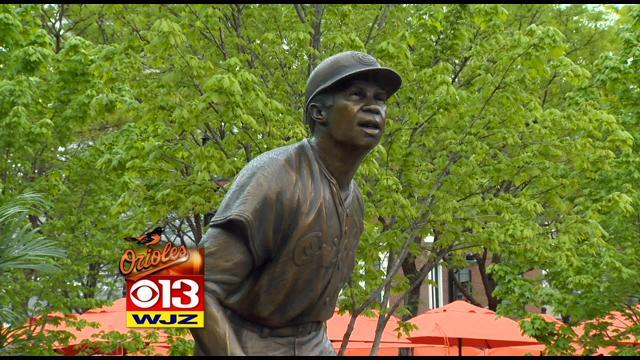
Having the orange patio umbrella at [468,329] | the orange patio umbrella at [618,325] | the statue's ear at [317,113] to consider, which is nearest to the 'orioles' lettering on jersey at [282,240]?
the statue's ear at [317,113]

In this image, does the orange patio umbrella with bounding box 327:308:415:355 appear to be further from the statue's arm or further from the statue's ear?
the statue's arm

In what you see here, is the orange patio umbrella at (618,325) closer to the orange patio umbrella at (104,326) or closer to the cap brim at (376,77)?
the orange patio umbrella at (104,326)

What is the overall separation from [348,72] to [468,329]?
1397cm

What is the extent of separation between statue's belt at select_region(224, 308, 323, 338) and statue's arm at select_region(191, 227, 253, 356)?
10 cm

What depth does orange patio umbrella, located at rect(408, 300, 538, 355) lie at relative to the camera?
1614 centimetres

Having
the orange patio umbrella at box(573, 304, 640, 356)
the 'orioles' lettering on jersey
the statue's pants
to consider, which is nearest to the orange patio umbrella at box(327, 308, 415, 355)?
the orange patio umbrella at box(573, 304, 640, 356)

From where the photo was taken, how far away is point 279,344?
3.15 m

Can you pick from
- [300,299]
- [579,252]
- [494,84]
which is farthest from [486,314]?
[300,299]

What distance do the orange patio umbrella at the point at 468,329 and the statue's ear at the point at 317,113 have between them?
1297 cm

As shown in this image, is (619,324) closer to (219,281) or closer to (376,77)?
(376,77)

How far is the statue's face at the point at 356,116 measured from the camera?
317 centimetres

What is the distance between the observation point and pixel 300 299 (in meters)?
3.13

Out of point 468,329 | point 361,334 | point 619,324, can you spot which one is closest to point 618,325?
point 619,324

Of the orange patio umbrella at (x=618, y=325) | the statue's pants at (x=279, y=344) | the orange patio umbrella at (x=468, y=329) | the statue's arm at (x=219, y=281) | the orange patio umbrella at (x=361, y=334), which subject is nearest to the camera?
the statue's arm at (x=219, y=281)
